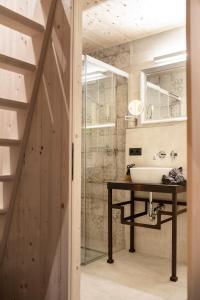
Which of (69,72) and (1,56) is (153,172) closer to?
(69,72)

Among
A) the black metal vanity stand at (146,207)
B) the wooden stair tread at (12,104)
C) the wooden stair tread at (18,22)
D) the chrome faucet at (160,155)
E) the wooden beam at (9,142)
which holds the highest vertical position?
the wooden stair tread at (18,22)

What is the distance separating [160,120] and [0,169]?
6.67 feet

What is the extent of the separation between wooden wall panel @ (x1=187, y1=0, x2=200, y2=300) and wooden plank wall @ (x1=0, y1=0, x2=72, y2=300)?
0.64 metres

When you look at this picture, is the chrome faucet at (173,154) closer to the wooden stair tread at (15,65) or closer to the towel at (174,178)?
the towel at (174,178)

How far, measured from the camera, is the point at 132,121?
3520 mm

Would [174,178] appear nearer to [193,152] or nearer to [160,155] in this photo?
[160,155]

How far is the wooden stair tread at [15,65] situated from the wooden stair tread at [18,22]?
0.20m

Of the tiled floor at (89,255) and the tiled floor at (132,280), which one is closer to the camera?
the tiled floor at (132,280)

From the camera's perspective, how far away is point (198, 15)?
136 cm

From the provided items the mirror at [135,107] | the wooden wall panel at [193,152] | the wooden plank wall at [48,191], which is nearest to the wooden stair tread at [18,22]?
the wooden plank wall at [48,191]

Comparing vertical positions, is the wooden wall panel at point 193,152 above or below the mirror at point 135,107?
below

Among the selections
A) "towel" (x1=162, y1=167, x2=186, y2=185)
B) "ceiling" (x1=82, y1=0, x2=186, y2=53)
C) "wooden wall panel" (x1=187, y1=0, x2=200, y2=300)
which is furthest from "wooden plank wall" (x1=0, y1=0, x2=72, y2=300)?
"towel" (x1=162, y1=167, x2=186, y2=185)

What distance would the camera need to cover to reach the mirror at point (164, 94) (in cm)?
324

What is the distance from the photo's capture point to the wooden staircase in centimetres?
167
